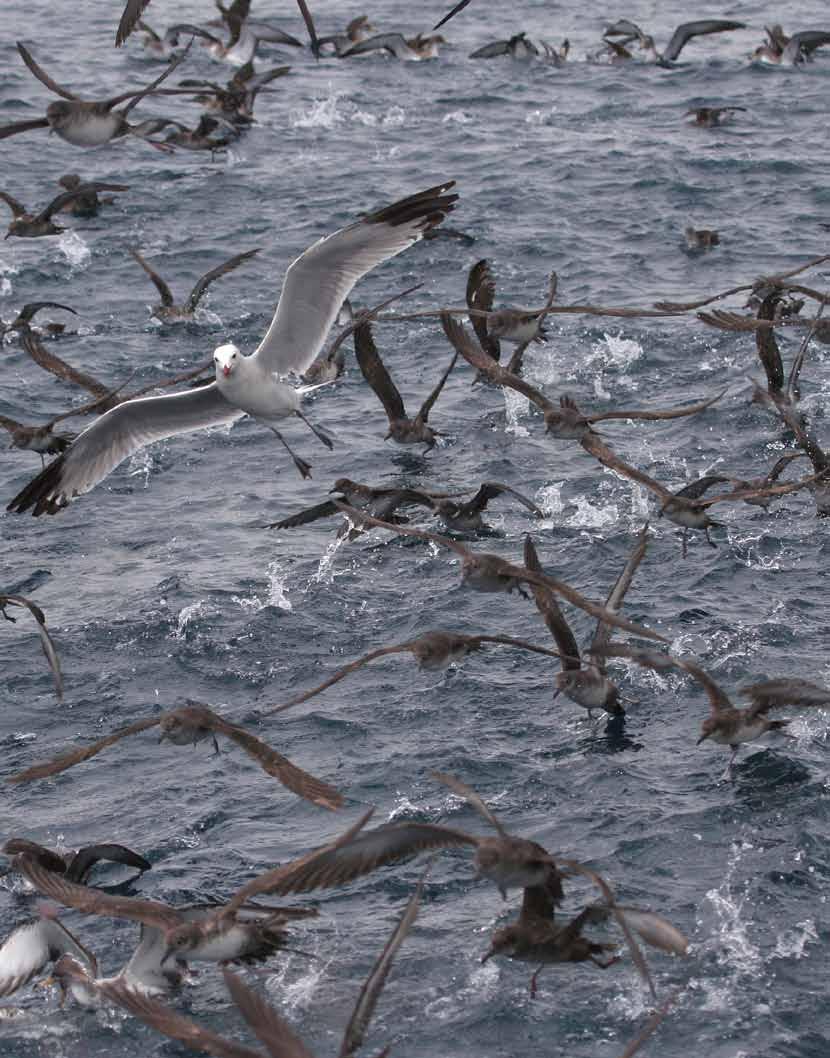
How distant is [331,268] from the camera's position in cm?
1497

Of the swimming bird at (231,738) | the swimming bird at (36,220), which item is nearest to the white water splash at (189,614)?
the swimming bird at (231,738)

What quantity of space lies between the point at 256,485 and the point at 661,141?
15.6 m

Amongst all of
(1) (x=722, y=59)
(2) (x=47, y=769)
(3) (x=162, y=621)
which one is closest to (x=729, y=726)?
(2) (x=47, y=769)

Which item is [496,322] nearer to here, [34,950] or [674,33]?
[34,950]

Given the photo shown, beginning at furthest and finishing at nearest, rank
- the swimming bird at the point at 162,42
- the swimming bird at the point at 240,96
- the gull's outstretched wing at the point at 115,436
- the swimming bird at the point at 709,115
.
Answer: the swimming bird at the point at 162,42, the swimming bird at the point at 240,96, the swimming bird at the point at 709,115, the gull's outstretched wing at the point at 115,436

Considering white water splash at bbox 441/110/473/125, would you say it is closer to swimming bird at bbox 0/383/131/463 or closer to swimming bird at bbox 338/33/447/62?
swimming bird at bbox 338/33/447/62

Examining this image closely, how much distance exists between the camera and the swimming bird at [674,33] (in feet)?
127

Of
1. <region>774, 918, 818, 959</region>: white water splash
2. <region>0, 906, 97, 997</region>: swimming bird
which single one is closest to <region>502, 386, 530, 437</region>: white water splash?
<region>774, 918, 818, 959</region>: white water splash

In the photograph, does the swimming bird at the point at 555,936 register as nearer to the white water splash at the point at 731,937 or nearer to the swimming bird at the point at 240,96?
the white water splash at the point at 731,937

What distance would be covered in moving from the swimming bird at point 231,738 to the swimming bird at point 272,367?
3.26 m

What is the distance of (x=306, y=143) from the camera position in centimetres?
3406

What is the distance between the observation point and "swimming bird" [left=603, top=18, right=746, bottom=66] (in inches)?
1528

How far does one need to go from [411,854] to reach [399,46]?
3065 cm

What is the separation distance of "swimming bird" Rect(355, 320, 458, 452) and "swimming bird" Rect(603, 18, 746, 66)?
69.1 ft
